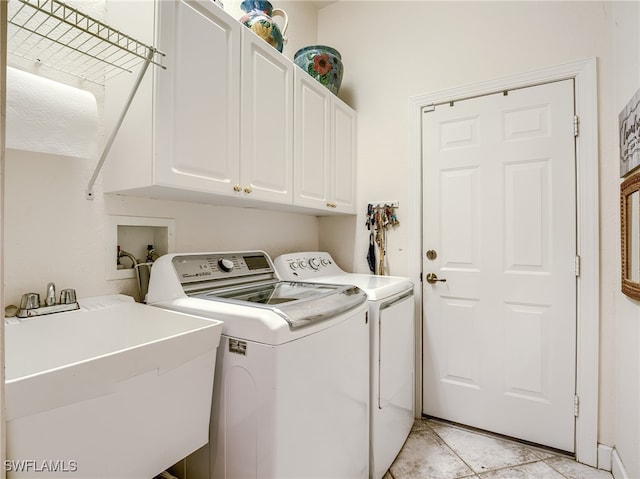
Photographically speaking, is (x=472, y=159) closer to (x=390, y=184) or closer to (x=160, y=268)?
(x=390, y=184)

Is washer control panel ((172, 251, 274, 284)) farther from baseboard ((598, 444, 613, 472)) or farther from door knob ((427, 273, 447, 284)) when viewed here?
baseboard ((598, 444, 613, 472))

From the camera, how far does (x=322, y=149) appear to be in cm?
213

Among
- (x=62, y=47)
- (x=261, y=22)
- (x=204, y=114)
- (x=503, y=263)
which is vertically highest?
(x=261, y=22)

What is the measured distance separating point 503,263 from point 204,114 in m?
1.86

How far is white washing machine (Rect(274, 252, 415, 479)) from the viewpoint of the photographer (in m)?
1.60

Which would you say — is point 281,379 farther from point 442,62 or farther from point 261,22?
point 442,62

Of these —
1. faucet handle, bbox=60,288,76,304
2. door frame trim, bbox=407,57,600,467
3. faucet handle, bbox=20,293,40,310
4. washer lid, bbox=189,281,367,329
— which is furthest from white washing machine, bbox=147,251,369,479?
door frame trim, bbox=407,57,600,467

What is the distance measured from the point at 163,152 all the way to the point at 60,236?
1.67ft

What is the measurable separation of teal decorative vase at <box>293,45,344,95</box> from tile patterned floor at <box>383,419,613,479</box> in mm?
2296

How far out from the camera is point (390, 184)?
95.3 inches

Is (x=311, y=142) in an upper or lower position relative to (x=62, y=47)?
lower

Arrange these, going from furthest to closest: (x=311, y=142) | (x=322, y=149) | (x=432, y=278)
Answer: (x=432, y=278) → (x=322, y=149) → (x=311, y=142)

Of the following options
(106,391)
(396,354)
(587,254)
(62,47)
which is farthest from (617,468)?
(62,47)

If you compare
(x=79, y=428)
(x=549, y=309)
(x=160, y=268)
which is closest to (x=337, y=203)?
(x=160, y=268)
